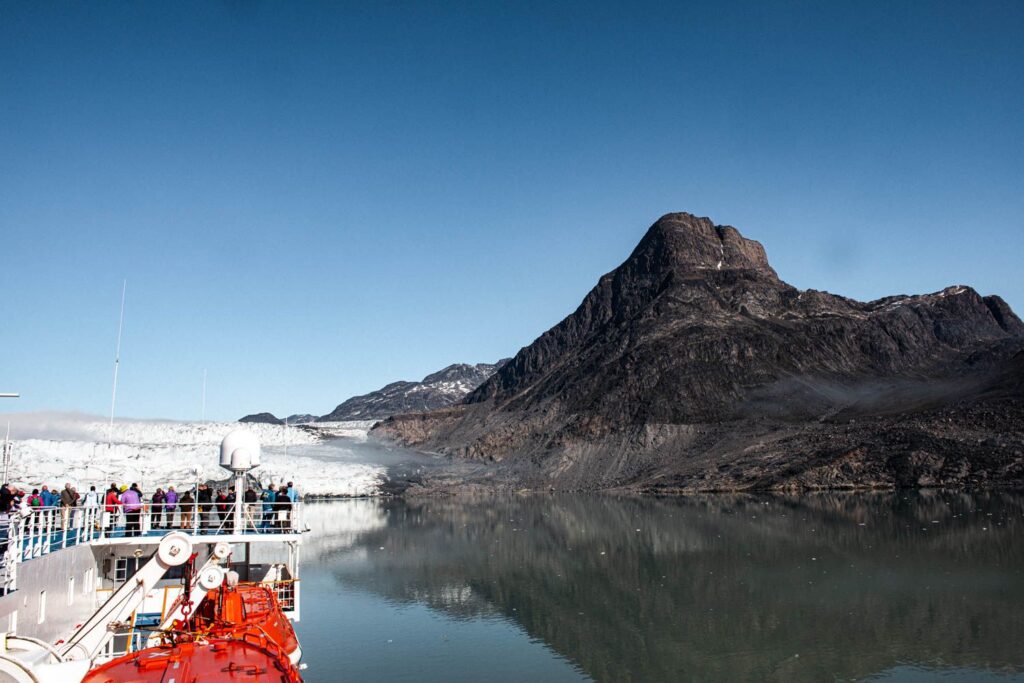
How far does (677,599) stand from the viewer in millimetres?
37875

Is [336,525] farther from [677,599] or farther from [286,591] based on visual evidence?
[286,591]

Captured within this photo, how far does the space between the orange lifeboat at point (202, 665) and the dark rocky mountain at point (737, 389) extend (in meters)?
91.3

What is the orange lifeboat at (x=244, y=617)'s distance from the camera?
1630cm

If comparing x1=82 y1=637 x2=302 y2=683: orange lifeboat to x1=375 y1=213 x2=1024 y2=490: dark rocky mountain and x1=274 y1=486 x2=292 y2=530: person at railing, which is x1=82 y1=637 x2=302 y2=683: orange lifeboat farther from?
x1=375 y1=213 x2=1024 y2=490: dark rocky mountain

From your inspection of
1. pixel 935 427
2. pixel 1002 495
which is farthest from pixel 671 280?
pixel 1002 495

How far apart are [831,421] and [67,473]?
99.9 metres

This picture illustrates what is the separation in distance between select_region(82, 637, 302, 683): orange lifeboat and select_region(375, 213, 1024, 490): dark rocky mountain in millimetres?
91287

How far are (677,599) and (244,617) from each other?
2475 centimetres

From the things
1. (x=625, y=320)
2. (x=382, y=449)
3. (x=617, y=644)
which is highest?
(x=625, y=320)

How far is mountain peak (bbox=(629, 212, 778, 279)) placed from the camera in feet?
552

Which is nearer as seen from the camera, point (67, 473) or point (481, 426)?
point (67, 473)

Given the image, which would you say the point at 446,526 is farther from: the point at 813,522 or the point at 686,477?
the point at 686,477

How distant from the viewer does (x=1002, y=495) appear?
8475cm

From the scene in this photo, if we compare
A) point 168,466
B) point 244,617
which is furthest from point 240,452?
point 168,466
